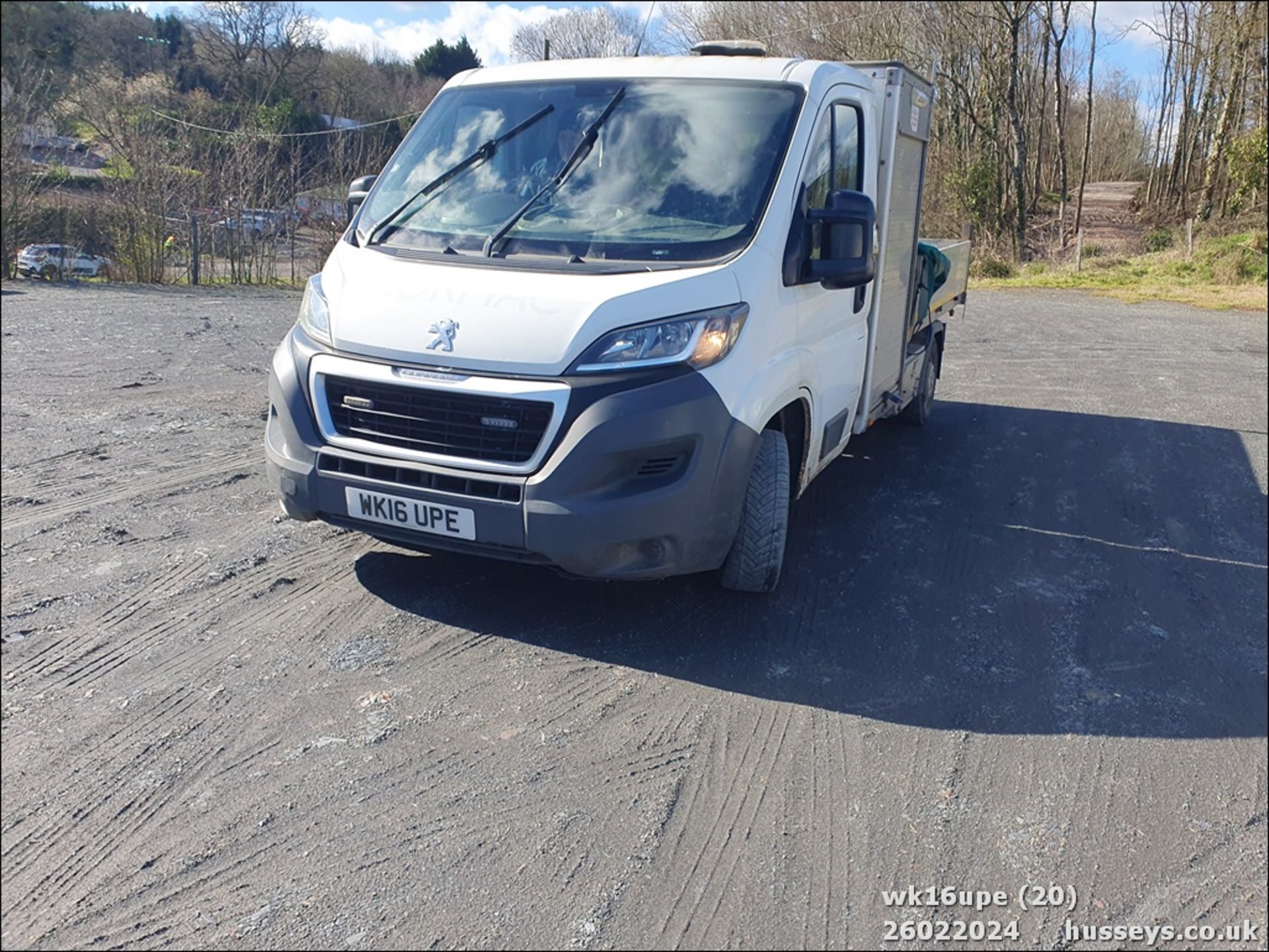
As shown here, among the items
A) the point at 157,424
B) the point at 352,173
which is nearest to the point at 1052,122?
the point at 352,173

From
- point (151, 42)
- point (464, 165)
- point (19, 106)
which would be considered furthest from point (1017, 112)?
point (19, 106)

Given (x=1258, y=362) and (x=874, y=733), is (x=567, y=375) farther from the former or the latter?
(x=1258, y=362)

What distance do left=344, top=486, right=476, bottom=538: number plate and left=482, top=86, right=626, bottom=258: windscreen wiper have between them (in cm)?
116

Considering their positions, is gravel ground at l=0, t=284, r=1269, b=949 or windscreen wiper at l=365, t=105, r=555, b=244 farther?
windscreen wiper at l=365, t=105, r=555, b=244

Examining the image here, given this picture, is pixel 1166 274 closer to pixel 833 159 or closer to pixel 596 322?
pixel 833 159

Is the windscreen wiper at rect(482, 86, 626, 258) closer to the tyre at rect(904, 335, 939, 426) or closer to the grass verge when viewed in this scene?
the tyre at rect(904, 335, 939, 426)

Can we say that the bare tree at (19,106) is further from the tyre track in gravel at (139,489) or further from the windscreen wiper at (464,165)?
the tyre track in gravel at (139,489)

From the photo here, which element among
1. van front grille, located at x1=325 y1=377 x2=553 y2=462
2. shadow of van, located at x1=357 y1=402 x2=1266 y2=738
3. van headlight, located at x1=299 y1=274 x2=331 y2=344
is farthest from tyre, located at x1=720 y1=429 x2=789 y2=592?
van headlight, located at x1=299 y1=274 x2=331 y2=344

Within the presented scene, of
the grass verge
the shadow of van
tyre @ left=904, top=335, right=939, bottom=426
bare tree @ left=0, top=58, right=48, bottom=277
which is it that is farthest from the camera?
the grass verge

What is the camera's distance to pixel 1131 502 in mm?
6551

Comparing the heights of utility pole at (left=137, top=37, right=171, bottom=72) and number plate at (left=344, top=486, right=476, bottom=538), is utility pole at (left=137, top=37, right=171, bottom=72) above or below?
above

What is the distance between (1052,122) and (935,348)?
28.8m

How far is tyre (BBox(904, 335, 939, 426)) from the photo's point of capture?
8.24 meters

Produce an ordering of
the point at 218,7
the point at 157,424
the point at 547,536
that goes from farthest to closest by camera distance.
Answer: the point at 157,424 → the point at 218,7 → the point at 547,536
